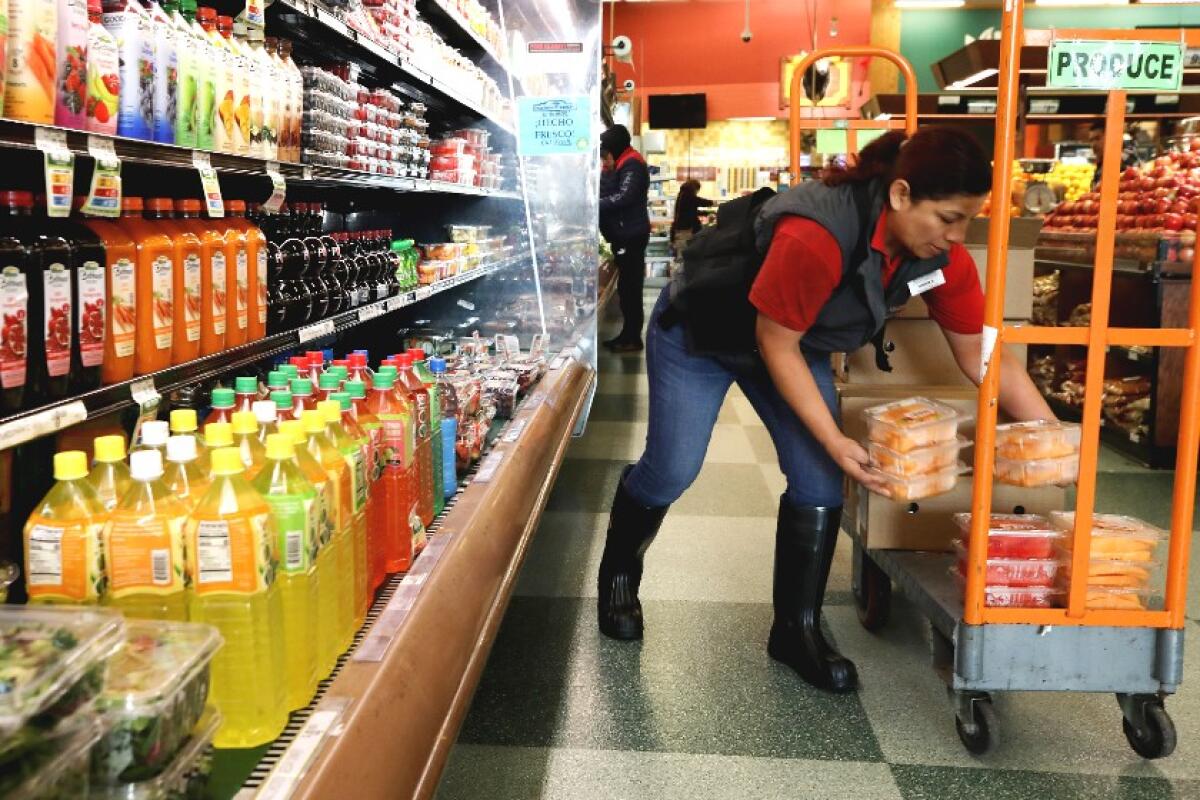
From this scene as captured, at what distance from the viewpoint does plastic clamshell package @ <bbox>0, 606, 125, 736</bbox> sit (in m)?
0.90

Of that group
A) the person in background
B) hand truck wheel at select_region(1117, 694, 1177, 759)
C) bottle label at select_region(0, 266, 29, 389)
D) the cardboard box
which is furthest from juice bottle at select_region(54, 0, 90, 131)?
the person in background

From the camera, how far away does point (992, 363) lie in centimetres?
204

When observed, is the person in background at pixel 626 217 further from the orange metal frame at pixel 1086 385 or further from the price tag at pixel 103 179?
the price tag at pixel 103 179

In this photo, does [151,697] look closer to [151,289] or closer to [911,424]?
[151,289]

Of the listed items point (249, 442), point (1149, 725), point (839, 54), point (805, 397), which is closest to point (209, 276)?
point (249, 442)

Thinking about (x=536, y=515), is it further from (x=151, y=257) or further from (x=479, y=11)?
(x=479, y=11)

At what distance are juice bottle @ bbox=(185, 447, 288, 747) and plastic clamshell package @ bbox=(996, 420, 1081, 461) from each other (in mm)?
1676

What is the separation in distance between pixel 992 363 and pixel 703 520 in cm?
215

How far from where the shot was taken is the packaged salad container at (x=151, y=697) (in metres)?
1.00

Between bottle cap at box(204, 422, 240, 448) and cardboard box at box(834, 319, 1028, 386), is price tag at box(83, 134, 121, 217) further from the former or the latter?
cardboard box at box(834, 319, 1028, 386)

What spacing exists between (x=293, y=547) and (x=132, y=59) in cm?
87

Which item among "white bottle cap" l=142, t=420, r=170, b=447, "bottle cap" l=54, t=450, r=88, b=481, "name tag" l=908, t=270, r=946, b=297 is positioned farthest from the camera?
"name tag" l=908, t=270, r=946, b=297

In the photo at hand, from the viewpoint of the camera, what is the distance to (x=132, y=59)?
1.67m

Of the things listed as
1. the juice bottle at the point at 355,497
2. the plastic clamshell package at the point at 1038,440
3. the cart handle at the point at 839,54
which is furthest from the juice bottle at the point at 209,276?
the cart handle at the point at 839,54
